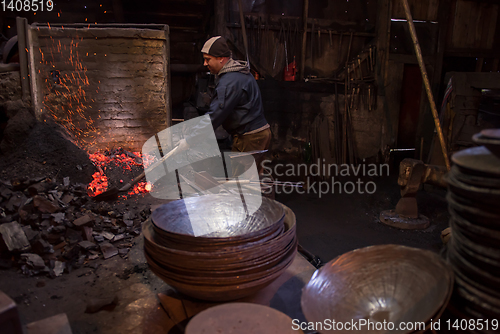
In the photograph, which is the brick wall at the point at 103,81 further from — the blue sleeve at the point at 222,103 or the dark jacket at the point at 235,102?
the blue sleeve at the point at 222,103

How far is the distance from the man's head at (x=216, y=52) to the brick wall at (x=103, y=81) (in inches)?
83.8

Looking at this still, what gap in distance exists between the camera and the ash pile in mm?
3143

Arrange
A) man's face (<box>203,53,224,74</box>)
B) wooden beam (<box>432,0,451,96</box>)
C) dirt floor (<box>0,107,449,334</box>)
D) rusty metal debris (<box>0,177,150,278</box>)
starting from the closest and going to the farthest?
dirt floor (<box>0,107,449,334</box>) → rusty metal debris (<box>0,177,150,278</box>) → man's face (<box>203,53,224,74</box>) → wooden beam (<box>432,0,451,96</box>)

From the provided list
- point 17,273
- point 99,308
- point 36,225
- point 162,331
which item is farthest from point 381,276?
point 36,225

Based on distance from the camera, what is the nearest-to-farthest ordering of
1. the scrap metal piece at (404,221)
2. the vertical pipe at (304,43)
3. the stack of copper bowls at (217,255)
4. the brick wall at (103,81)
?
the stack of copper bowls at (217,255) → the brick wall at (103,81) → the scrap metal piece at (404,221) → the vertical pipe at (304,43)

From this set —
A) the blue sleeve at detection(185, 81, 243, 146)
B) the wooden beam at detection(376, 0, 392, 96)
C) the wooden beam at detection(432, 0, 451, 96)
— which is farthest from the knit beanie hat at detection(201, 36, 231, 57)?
the wooden beam at detection(432, 0, 451, 96)

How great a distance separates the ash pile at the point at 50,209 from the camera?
124 inches

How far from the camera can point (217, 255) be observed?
5.37 ft

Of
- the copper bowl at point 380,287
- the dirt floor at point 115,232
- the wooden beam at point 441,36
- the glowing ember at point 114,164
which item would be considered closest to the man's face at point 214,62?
the dirt floor at point 115,232

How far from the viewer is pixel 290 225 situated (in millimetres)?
2043

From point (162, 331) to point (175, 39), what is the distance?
1000 centimetres

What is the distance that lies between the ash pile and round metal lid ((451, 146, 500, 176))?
3.04 m

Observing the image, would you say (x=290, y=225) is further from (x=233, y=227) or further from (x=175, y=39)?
(x=175, y=39)

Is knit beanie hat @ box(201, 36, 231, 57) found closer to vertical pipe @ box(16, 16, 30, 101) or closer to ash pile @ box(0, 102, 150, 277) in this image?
ash pile @ box(0, 102, 150, 277)
